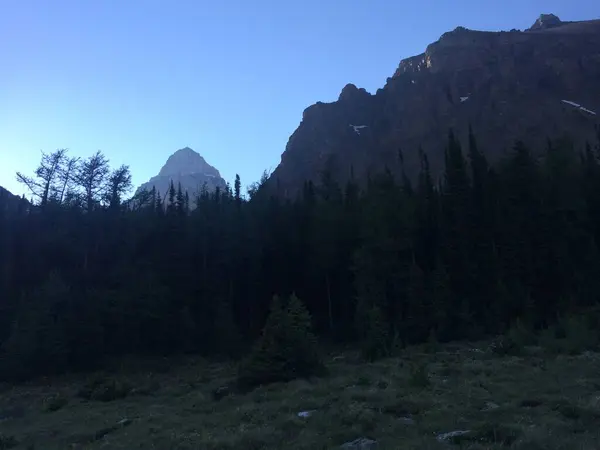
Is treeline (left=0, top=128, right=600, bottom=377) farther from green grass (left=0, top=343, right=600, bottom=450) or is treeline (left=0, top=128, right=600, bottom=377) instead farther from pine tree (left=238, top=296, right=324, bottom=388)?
green grass (left=0, top=343, right=600, bottom=450)

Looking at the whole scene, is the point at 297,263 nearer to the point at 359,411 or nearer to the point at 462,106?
the point at 359,411

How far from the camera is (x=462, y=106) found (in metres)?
144

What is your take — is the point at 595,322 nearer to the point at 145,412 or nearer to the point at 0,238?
the point at 145,412

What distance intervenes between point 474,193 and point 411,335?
19960 mm

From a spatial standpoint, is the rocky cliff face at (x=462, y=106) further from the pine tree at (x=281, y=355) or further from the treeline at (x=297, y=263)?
the pine tree at (x=281, y=355)

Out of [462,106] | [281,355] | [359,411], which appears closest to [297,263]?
[281,355]

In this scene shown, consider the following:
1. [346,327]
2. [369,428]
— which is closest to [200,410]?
[369,428]

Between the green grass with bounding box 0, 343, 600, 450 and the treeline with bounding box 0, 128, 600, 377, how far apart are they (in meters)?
11.0

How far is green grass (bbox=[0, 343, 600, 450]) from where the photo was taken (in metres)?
11.3

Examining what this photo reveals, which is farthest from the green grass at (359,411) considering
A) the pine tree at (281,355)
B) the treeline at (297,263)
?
the treeline at (297,263)

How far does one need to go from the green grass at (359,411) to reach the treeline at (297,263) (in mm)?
10962

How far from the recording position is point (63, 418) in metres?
20.4

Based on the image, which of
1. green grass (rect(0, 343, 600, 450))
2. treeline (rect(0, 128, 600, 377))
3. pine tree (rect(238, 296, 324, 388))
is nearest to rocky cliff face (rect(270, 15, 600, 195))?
treeline (rect(0, 128, 600, 377))

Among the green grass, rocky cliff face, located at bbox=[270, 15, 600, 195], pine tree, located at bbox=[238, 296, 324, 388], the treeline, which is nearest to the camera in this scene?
the green grass
